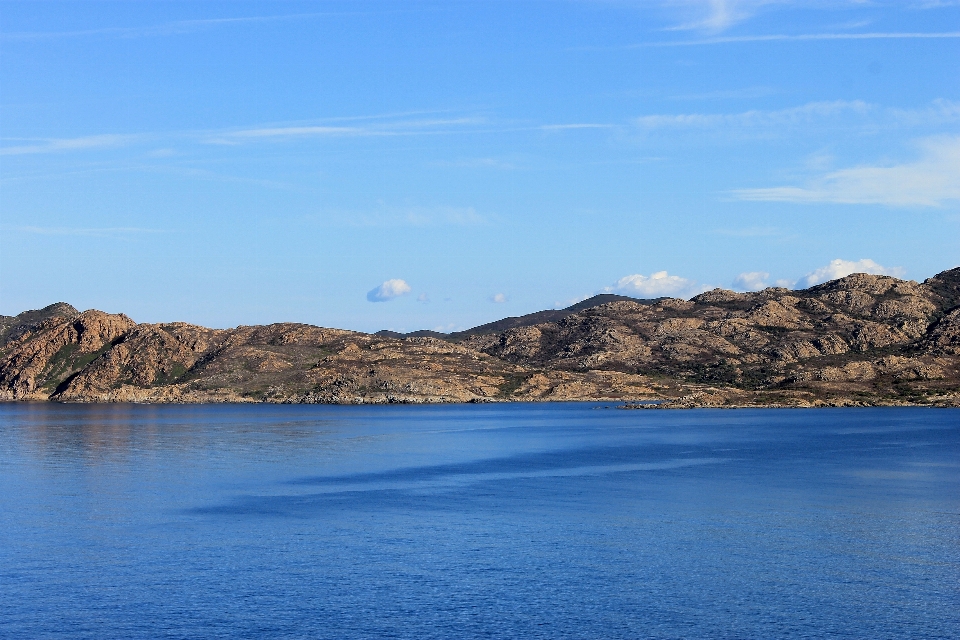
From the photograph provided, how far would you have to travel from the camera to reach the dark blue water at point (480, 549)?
47625 mm

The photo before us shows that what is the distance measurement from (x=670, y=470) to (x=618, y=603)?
214 ft

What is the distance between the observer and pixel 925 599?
50750 millimetres

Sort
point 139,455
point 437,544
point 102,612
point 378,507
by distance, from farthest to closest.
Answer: point 139,455 < point 378,507 < point 437,544 < point 102,612

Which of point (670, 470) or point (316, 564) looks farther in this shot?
point (670, 470)

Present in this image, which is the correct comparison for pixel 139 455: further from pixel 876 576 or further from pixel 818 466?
pixel 876 576

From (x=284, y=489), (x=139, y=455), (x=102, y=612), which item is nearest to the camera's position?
(x=102, y=612)

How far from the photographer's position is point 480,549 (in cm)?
6334

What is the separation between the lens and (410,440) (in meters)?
169

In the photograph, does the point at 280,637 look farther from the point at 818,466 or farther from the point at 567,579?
the point at 818,466

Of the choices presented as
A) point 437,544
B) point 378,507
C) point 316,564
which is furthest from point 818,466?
point 316,564

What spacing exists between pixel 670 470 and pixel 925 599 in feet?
208

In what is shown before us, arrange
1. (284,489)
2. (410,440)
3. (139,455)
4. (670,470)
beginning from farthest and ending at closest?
1. (410,440)
2. (139,455)
3. (670,470)
4. (284,489)

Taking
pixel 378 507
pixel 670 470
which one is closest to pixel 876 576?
pixel 378 507

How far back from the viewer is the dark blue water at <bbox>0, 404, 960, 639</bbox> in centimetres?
4762
